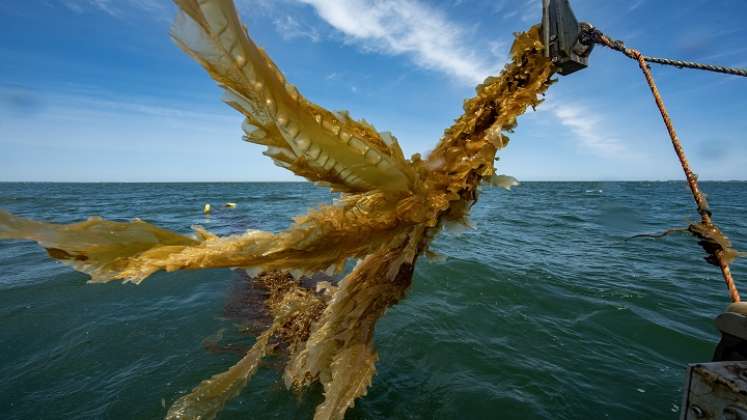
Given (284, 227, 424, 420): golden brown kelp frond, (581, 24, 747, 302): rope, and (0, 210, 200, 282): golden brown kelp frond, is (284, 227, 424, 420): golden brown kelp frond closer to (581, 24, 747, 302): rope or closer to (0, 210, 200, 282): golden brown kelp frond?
(0, 210, 200, 282): golden brown kelp frond

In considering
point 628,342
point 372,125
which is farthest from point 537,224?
point 372,125

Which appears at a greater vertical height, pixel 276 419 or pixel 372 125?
pixel 372 125

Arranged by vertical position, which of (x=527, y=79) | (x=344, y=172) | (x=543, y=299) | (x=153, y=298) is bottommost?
(x=153, y=298)

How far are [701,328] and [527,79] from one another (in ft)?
21.2

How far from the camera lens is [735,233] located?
1445 cm

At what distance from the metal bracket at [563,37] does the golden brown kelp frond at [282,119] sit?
118cm

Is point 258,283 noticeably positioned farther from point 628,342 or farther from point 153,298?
point 628,342

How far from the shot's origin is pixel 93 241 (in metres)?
1.50

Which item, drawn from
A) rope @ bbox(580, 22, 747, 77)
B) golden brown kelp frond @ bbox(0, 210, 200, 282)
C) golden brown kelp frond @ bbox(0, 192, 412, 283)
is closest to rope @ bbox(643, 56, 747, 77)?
rope @ bbox(580, 22, 747, 77)

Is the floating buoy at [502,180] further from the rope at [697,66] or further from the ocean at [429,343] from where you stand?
the rope at [697,66]

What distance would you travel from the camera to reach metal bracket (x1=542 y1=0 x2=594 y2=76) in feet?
6.52

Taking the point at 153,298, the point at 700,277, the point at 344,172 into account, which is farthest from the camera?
the point at 700,277

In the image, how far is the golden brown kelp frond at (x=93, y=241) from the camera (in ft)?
4.52

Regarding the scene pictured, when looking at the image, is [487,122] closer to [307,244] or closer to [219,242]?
[307,244]
